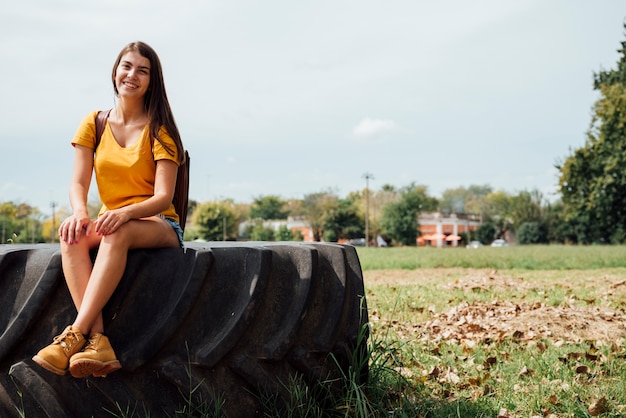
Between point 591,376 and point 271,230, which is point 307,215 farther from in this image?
point 591,376

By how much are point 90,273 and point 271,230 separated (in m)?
74.0

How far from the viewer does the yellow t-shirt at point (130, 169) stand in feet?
9.83

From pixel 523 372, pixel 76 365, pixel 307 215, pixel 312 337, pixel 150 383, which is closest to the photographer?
pixel 76 365

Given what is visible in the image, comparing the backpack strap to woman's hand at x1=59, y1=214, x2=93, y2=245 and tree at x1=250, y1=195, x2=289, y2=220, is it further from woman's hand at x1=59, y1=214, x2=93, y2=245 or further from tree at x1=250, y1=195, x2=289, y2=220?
tree at x1=250, y1=195, x2=289, y2=220

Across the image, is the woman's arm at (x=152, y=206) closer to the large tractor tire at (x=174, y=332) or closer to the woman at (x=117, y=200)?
the woman at (x=117, y=200)

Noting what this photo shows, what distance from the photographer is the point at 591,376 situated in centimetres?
406

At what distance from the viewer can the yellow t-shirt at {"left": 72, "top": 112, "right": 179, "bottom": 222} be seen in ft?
9.83

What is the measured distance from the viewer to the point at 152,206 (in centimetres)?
278

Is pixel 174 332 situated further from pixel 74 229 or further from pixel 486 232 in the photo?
pixel 486 232

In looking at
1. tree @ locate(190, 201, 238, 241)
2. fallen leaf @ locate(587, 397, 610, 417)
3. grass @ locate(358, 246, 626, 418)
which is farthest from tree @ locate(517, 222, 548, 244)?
fallen leaf @ locate(587, 397, 610, 417)

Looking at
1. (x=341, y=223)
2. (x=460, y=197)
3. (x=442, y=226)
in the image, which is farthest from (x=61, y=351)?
(x=460, y=197)

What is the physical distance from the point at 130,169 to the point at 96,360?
100 cm

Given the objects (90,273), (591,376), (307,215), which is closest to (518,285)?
(591,376)

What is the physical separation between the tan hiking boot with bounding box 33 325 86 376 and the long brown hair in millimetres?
1010
